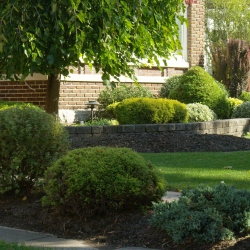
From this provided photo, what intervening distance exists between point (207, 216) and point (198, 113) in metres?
8.38

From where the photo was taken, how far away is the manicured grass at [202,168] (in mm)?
5141

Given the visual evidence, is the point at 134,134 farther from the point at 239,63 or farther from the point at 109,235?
the point at 239,63

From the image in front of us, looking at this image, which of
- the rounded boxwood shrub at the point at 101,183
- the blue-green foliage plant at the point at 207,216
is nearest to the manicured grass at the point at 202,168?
the rounded boxwood shrub at the point at 101,183

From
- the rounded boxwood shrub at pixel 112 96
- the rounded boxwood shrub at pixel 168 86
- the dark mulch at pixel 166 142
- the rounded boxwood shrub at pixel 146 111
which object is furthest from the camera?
the rounded boxwood shrub at pixel 168 86

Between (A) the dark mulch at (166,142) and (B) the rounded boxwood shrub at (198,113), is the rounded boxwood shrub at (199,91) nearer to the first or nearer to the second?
(B) the rounded boxwood shrub at (198,113)

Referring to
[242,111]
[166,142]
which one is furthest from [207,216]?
[242,111]

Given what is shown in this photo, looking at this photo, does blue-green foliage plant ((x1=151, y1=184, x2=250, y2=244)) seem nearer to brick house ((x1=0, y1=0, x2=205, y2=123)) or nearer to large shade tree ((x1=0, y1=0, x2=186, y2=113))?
large shade tree ((x1=0, y1=0, x2=186, y2=113))

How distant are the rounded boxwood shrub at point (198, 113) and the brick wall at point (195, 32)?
417 cm

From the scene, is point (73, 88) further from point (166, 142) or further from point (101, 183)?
point (101, 183)

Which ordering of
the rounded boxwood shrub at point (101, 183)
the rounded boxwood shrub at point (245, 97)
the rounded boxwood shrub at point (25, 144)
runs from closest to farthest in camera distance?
the rounded boxwood shrub at point (101, 183)
the rounded boxwood shrub at point (25, 144)
the rounded boxwood shrub at point (245, 97)

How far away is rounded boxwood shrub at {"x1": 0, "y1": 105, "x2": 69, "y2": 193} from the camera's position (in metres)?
4.05

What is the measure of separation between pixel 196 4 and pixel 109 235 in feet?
43.4

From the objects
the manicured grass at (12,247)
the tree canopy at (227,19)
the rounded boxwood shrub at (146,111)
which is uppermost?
the tree canopy at (227,19)

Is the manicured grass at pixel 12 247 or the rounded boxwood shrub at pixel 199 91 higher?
the rounded boxwood shrub at pixel 199 91
